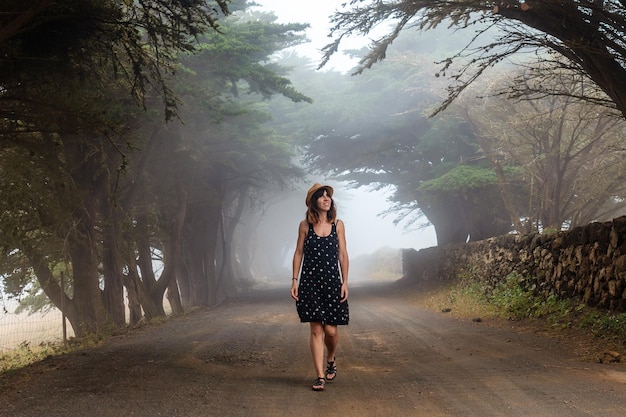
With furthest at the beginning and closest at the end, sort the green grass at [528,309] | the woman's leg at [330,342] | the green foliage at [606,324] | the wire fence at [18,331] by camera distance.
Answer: the wire fence at [18,331] → the green grass at [528,309] → the green foliage at [606,324] → the woman's leg at [330,342]

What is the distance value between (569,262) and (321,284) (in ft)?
24.5

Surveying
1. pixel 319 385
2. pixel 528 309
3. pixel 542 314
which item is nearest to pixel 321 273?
pixel 319 385

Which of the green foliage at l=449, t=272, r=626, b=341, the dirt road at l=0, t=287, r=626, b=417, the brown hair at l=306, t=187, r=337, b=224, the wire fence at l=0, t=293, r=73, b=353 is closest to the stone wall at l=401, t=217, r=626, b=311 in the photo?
the green foliage at l=449, t=272, r=626, b=341

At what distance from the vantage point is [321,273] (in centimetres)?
645

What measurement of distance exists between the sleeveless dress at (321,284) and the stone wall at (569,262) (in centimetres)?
555

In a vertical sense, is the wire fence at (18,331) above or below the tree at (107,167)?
below

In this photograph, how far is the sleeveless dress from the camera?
6395 millimetres

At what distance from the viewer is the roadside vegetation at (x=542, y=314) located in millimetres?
8711

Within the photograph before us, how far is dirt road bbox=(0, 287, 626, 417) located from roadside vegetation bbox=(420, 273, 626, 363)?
498mm

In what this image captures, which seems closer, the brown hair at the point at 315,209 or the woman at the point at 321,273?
the woman at the point at 321,273

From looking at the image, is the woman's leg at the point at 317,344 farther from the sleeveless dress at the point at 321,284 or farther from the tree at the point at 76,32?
the tree at the point at 76,32

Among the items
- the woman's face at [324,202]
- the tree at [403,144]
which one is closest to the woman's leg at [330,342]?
the woman's face at [324,202]

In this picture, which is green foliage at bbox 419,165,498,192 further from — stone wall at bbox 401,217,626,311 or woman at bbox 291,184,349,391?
woman at bbox 291,184,349,391

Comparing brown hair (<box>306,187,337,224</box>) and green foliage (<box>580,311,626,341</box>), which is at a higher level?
brown hair (<box>306,187,337,224</box>)
